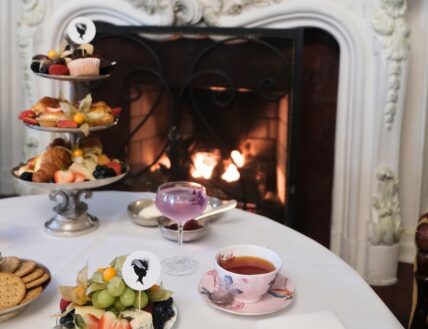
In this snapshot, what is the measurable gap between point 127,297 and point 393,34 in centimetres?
180

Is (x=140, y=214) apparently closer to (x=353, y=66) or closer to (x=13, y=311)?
(x=13, y=311)

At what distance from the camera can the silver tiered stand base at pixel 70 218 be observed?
51.9 inches

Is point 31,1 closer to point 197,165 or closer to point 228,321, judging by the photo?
point 197,165

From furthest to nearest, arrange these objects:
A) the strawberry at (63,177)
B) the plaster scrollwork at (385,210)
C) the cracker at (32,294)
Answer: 1. the plaster scrollwork at (385,210)
2. the strawberry at (63,177)
3. the cracker at (32,294)

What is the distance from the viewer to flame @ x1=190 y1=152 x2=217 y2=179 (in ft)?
8.86

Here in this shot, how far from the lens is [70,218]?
133 centimetres

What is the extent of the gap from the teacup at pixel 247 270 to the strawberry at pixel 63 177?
0.40 metres

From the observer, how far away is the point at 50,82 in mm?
2750

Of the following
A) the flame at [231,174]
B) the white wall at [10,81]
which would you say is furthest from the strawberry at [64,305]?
the white wall at [10,81]

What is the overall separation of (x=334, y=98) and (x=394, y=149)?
0.34m

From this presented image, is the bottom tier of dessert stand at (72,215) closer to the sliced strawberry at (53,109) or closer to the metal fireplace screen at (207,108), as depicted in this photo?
the sliced strawberry at (53,109)

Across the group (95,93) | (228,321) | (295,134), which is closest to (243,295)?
(228,321)

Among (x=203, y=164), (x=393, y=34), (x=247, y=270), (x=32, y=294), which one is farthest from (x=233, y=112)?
(x=32, y=294)

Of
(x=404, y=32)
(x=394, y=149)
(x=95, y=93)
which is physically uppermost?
(x=404, y=32)
